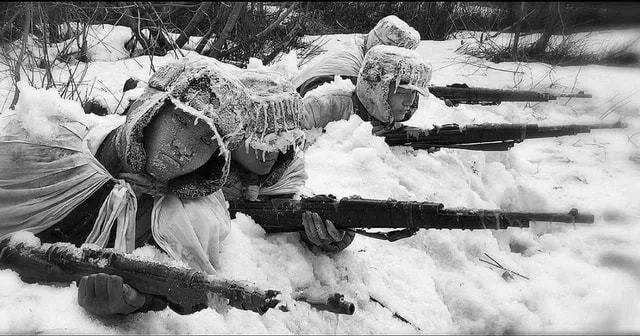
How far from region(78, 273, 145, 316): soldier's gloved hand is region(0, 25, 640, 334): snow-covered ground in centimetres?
7

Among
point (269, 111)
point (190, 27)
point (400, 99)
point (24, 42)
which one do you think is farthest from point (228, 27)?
point (269, 111)

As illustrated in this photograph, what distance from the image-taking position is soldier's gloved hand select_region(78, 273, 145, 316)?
63.9 inches

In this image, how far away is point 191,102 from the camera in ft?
6.30

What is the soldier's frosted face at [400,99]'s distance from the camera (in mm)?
4328

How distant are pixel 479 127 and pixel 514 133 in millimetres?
263

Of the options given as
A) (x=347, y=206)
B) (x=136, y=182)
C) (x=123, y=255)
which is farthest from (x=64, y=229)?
(x=347, y=206)

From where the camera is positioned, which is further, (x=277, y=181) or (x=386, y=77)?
(x=386, y=77)

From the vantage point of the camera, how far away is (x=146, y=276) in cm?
168

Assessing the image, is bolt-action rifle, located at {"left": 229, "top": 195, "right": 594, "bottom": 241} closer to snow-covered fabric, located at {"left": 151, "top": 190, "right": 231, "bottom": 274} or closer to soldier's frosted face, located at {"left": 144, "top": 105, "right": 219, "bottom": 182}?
snow-covered fabric, located at {"left": 151, "top": 190, "right": 231, "bottom": 274}

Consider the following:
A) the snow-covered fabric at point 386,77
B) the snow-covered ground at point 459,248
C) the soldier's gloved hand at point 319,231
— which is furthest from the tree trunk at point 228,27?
the soldier's gloved hand at point 319,231

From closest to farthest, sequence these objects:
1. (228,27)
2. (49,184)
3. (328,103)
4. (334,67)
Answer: (49,184)
(328,103)
(334,67)
(228,27)

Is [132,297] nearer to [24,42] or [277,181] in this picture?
[277,181]

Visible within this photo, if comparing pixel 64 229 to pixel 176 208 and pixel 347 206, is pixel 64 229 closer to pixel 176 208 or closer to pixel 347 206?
pixel 176 208

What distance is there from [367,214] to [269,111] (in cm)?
67
